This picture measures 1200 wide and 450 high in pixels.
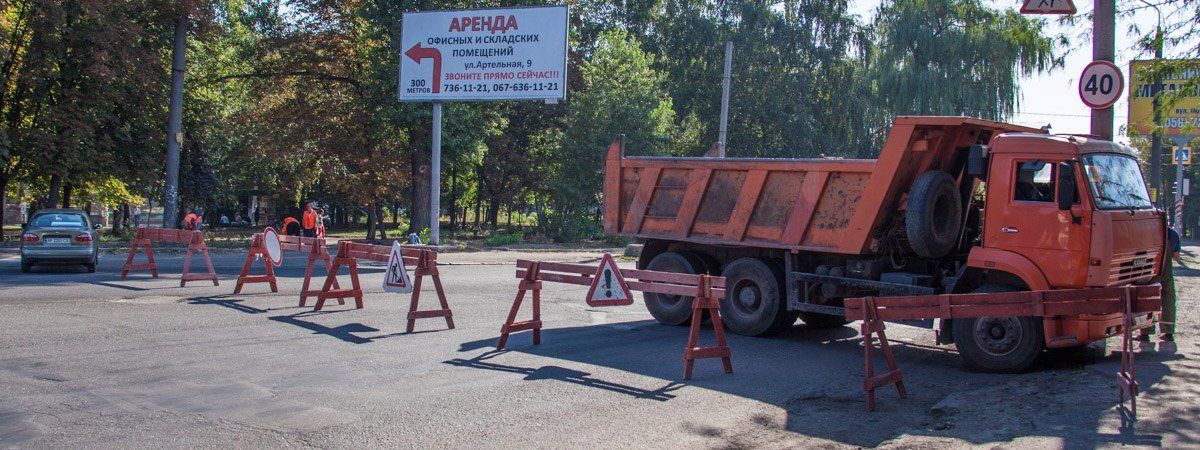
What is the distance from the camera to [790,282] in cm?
1141

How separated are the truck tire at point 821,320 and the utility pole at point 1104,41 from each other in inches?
154

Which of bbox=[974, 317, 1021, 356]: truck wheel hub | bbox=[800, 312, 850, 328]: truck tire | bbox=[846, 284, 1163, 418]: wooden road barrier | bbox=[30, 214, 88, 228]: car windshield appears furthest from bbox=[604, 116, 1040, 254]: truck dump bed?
bbox=[30, 214, 88, 228]: car windshield

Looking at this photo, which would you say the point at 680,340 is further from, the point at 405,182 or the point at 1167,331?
the point at 405,182

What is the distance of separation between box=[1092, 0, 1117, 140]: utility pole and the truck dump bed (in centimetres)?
164

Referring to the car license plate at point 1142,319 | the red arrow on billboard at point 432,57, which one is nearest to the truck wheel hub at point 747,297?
the car license plate at point 1142,319

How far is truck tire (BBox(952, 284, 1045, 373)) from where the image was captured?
9273 millimetres

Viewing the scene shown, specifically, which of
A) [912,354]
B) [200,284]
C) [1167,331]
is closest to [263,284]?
[200,284]

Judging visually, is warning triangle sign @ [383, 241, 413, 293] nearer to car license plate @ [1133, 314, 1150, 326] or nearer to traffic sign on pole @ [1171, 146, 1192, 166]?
car license plate @ [1133, 314, 1150, 326]

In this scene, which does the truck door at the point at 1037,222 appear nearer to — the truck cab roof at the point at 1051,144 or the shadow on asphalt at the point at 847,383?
the truck cab roof at the point at 1051,144

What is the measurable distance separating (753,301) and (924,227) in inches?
105

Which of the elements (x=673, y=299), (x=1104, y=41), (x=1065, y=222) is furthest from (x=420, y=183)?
(x=1065, y=222)

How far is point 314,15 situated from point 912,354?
28.6 m

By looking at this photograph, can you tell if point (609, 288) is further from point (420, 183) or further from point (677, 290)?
point (420, 183)

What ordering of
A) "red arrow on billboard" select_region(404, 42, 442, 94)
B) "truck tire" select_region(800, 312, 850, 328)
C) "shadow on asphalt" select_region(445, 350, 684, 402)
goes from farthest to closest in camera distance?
"red arrow on billboard" select_region(404, 42, 442, 94) < "truck tire" select_region(800, 312, 850, 328) < "shadow on asphalt" select_region(445, 350, 684, 402)
